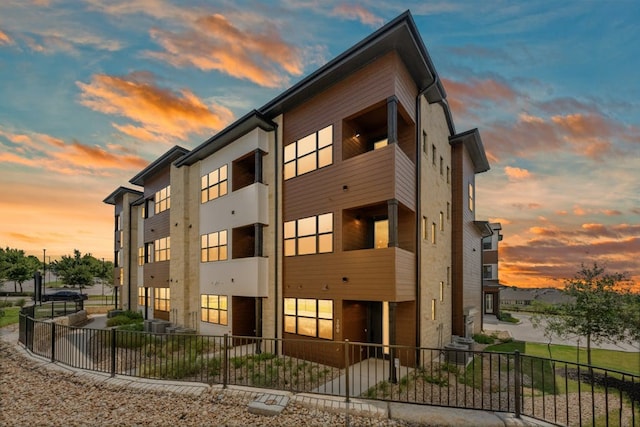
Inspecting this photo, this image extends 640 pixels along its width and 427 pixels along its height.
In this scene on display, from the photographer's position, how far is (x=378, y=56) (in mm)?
12383

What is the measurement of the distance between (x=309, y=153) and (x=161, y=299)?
59.0 feet

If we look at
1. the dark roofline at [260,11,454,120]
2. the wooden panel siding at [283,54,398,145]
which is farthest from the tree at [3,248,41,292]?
the dark roofline at [260,11,454,120]

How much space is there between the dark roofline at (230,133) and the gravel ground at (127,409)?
38.1 feet

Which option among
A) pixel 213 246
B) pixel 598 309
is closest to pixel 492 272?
pixel 598 309

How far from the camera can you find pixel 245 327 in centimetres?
1823

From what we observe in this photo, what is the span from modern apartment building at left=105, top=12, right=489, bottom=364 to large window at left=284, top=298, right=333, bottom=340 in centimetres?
6

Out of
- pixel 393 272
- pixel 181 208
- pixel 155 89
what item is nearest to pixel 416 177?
pixel 393 272

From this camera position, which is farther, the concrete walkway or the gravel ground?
the concrete walkway

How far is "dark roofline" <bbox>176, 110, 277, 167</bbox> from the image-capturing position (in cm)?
1622

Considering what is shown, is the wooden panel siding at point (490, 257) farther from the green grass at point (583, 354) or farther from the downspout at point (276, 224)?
the downspout at point (276, 224)

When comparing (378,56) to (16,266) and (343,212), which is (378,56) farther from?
(16,266)

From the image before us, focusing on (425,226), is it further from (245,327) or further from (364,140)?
(245,327)

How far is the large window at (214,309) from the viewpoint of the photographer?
61.3 ft

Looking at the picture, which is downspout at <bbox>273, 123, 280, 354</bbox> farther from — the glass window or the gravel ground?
the gravel ground
